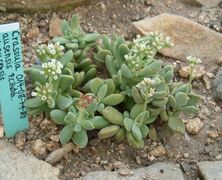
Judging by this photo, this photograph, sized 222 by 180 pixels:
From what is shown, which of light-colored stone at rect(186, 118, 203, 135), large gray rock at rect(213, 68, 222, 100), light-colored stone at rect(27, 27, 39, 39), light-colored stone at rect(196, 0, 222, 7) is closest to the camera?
light-colored stone at rect(186, 118, 203, 135)

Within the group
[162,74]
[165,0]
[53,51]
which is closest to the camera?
[53,51]

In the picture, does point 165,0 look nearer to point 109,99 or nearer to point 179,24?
point 179,24

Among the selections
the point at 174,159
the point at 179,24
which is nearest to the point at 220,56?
the point at 179,24

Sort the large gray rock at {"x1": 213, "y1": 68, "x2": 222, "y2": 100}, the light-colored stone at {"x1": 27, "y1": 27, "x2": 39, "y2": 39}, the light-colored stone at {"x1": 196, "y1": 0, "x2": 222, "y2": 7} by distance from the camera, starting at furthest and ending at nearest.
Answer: the light-colored stone at {"x1": 196, "y1": 0, "x2": 222, "y2": 7}
the light-colored stone at {"x1": 27, "y1": 27, "x2": 39, "y2": 39}
the large gray rock at {"x1": 213, "y1": 68, "x2": 222, "y2": 100}

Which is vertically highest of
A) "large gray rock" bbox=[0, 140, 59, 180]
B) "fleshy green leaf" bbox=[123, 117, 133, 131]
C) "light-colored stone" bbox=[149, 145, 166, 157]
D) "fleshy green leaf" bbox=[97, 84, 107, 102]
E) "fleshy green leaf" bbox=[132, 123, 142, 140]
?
"fleshy green leaf" bbox=[97, 84, 107, 102]

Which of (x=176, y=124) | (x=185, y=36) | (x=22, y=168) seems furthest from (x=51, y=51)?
(x=185, y=36)

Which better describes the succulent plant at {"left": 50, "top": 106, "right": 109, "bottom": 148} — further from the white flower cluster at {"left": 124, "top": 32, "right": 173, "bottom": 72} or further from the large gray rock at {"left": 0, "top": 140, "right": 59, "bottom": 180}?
the white flower cluster at {"left": 124, "top": 32, "right": 173, "bottom": 72}

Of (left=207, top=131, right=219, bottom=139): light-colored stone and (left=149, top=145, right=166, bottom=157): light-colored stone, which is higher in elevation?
(left=207, top=131, right=219, bottom=139): light-colored stone

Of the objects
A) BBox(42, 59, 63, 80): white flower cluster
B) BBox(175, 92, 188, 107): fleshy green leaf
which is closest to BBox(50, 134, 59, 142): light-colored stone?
BBox(42, 59, 63, 80): white flower cluster
